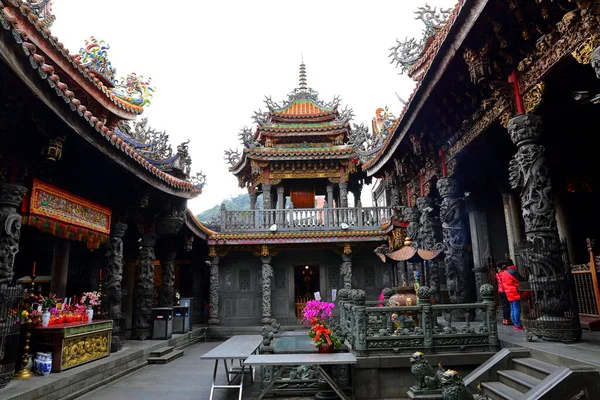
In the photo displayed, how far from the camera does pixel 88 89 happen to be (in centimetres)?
905

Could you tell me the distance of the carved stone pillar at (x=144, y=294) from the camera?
10898 mm

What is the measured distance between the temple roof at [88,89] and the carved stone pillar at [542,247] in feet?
19.4

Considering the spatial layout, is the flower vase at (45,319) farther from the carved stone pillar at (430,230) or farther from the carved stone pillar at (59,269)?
the carved stone pillar at (430,230)

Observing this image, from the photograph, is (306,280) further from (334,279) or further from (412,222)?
(412,222)

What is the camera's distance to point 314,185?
20.1m

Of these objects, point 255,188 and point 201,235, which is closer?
point 201,235

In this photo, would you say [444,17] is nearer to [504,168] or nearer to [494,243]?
[504,168]

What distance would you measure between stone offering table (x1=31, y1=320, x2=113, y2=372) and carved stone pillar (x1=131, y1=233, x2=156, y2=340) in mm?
3061

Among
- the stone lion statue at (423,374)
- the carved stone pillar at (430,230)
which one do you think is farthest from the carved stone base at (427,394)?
the carved stone pillar at (430,230)

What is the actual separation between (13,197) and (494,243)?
389 inches

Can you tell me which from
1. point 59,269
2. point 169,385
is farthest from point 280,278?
point 169,385

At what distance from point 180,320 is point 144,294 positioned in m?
2.67

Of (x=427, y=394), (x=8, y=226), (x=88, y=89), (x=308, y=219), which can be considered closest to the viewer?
(x=427, y=394)

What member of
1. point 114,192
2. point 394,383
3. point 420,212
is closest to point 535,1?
point 394,383
